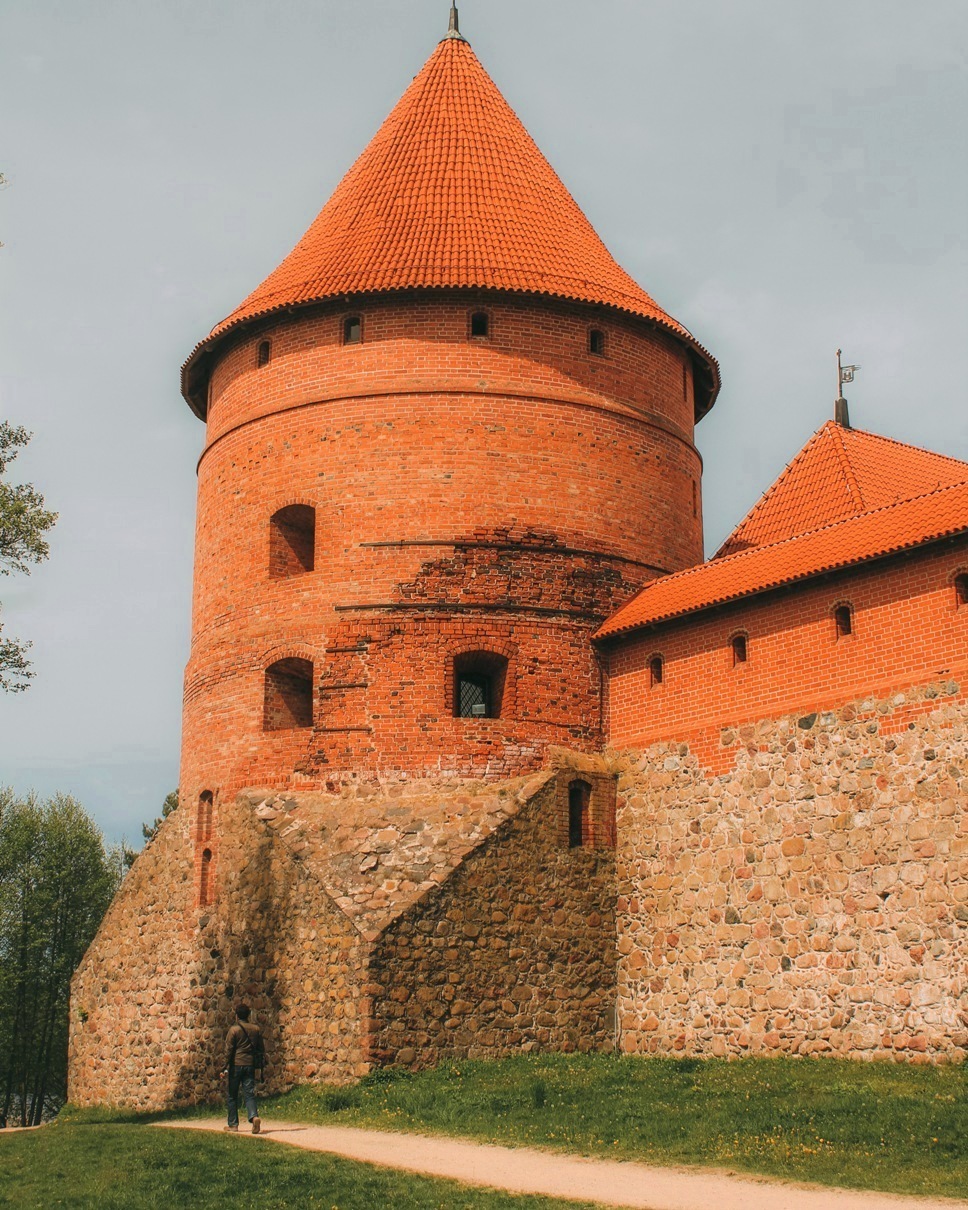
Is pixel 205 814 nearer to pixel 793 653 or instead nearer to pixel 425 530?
pixel 425 530

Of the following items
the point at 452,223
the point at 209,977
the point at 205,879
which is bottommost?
the point at 209,977

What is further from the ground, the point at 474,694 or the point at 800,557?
the point at 800,557

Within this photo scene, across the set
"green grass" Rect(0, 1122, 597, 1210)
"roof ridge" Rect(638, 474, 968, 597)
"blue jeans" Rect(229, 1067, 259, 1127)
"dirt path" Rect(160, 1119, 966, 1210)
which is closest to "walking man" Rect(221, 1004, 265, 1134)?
"blue jeans" Rect(229, 1067, 259, 1127)

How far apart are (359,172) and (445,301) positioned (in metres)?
3.12

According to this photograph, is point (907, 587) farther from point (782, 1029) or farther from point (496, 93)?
point (496, 93)

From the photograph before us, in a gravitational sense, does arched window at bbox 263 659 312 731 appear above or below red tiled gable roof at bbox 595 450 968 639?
below

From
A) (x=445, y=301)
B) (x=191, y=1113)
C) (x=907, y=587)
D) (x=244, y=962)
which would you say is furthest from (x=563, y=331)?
(x=191, y=1113)

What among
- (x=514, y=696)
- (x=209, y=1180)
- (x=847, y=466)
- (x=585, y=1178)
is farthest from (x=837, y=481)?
(x=209, y=1180)

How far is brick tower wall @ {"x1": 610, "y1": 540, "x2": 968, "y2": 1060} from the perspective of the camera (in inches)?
493

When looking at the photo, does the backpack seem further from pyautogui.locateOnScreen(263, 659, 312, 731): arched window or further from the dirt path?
pyautogui.locateOnScreen(263, 659, 312, 731): arched window

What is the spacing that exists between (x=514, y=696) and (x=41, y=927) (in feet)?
59.2

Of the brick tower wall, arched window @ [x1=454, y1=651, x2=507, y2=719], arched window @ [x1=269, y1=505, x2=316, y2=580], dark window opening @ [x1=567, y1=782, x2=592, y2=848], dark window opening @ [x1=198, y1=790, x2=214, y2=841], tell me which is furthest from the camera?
arched window @ [x1=269, y1=505, x2=316, y2=580]

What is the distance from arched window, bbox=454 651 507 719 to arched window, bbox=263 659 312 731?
1580 mm

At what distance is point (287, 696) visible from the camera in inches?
656
